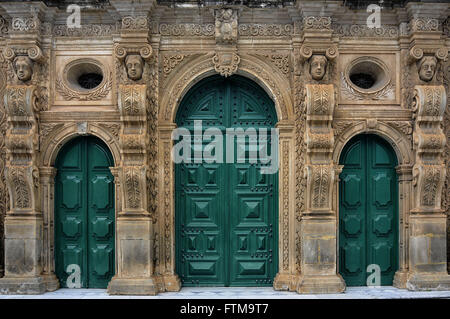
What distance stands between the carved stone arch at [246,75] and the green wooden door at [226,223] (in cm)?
74

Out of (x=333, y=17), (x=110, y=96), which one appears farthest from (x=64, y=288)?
(x=333, y=17)

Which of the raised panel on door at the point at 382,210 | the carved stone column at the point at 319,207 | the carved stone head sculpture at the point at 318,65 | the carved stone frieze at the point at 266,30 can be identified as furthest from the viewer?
the raised panel on door at the point at 382,210

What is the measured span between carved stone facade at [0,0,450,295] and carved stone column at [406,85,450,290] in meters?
0.02

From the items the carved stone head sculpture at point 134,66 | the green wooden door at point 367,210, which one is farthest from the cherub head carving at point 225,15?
the green wooden door at point 367,210

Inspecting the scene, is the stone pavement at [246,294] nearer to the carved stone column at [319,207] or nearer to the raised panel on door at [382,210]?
the carved stone column at [319,207]

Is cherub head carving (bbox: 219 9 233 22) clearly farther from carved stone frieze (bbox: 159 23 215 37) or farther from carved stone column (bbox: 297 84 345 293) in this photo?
carved stone column (bbox: 297 84 345 293)

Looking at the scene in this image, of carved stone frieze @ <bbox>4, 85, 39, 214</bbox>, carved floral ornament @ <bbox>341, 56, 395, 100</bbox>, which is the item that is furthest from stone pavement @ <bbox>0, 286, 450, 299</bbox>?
carved floral ornament @ <bbox>341, 56, 395, 100</bbox>

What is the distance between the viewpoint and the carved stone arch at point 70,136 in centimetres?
952

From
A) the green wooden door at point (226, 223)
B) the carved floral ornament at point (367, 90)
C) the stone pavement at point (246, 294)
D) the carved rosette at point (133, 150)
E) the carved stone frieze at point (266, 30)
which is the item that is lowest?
the stone pavement at point (246, 294)

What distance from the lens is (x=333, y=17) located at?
9.62 metres

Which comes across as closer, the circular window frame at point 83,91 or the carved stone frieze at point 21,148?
the carved stone frieze at point 21,148

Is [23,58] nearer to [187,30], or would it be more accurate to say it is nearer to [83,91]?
[83,91]

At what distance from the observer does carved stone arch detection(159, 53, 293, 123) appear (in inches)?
377

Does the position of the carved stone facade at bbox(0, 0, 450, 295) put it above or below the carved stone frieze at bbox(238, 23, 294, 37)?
below
